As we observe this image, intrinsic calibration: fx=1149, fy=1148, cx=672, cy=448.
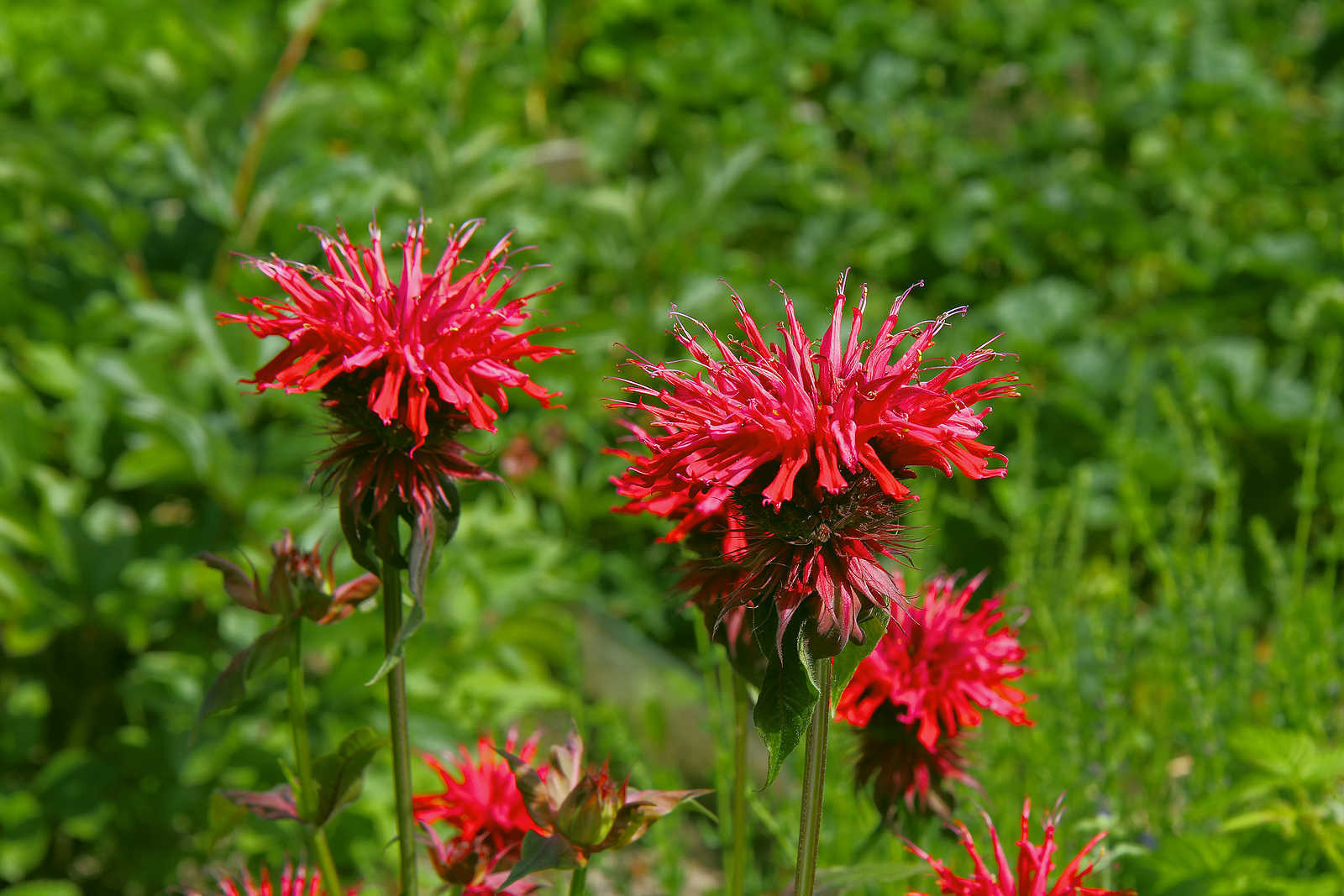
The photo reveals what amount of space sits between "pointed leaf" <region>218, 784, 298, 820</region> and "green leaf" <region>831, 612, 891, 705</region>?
17.7 inches

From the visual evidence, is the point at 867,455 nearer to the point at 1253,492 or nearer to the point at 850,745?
the point at 850,745

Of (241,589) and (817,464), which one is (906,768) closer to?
(817,464)

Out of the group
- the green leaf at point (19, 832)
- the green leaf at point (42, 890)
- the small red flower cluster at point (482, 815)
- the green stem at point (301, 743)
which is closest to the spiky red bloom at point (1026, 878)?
the small red flower cluster at point (482, 815)

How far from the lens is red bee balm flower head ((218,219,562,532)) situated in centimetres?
77

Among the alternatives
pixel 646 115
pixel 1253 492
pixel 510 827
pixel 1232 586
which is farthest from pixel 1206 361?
pixel 510 827

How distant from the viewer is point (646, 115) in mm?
3719

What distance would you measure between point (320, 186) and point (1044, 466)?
1.69 metres

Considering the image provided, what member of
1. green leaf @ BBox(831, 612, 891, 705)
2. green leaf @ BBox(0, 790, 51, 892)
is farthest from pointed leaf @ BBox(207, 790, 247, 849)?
green leaf @ BBox(0, 790, 51, 892)

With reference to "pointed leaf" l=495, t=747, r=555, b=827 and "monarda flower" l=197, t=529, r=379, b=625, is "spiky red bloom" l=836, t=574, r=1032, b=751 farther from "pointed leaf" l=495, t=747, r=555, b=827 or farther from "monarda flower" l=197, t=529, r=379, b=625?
"monarda flower" l=197, t=529, r=379, b=625

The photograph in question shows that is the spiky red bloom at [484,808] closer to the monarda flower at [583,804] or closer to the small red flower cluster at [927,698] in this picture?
the monarda flower at [583,804]

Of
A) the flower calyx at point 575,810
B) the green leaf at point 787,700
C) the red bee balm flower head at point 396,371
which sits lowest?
the flower calyx at point 575,810

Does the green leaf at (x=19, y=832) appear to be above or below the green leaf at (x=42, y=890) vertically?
above

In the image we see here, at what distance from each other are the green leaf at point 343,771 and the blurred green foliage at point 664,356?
27 centimetres

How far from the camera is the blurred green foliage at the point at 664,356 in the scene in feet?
5.31
